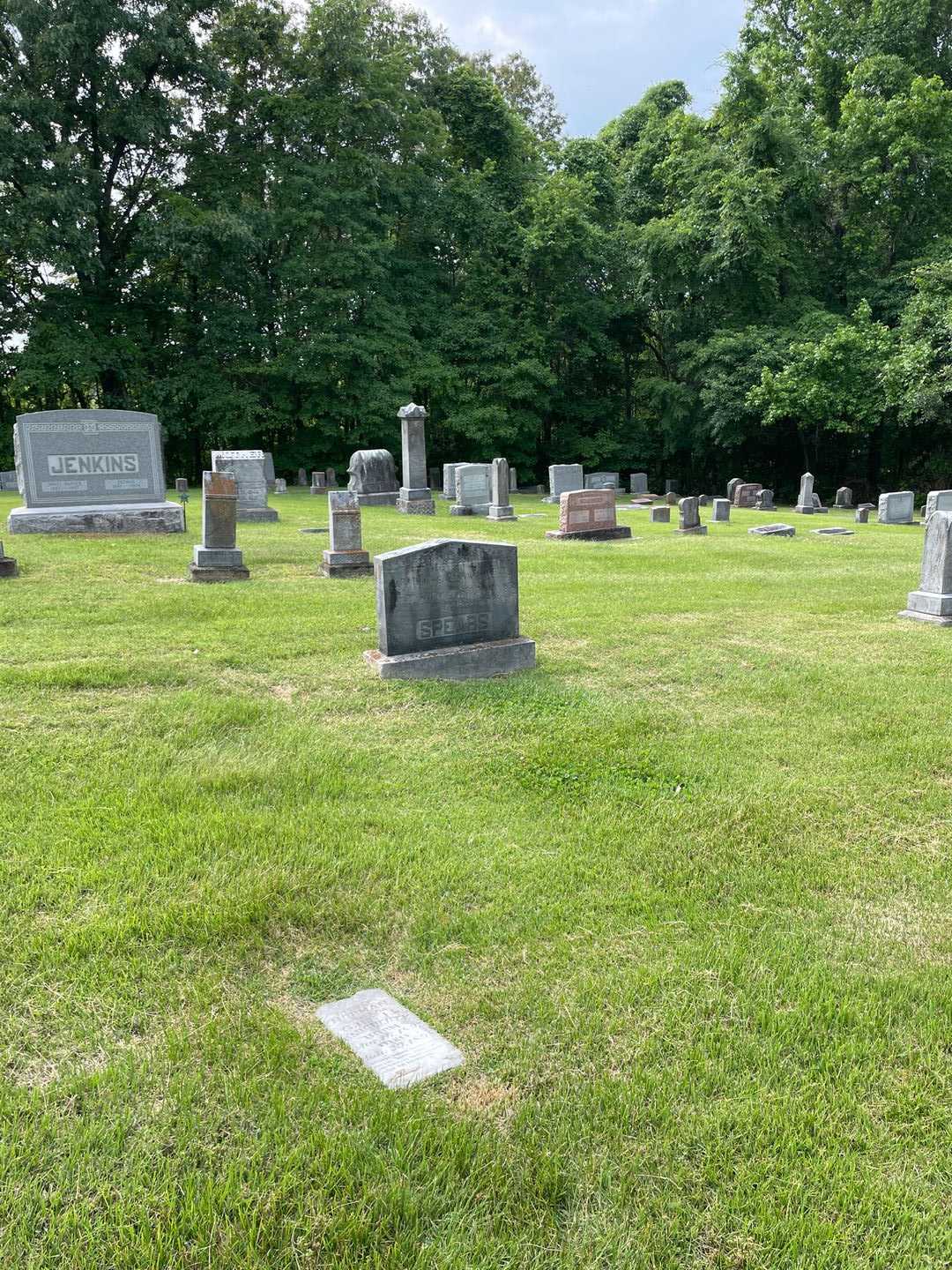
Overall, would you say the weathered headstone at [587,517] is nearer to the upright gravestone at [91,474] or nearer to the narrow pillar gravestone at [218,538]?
the upright gravestone at [91,474]

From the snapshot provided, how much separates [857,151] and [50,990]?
106 ft

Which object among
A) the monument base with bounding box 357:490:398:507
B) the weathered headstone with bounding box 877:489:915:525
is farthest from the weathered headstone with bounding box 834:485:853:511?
the monument base with bounding box 357:490:398:507

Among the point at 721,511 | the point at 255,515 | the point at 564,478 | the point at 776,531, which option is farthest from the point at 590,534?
the point at 564,478

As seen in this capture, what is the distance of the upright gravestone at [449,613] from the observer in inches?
215

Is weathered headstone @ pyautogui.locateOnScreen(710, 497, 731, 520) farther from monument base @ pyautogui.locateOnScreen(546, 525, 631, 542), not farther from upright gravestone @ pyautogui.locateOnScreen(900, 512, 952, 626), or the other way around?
upright gravestone @ pyautogui.locateOnScreen(900, 512, 952, 626)

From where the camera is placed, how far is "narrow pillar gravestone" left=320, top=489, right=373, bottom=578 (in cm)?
947

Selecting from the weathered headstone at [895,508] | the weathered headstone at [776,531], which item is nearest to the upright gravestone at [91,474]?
the weathered headstone at [776,531]

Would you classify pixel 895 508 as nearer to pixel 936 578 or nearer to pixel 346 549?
pixel 936 578

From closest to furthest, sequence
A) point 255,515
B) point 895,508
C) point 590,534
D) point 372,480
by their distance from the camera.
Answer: point 590,534, point 255,515, point 895,508, point 372,480

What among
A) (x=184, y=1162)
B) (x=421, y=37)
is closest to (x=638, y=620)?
(x=184, y=1162)

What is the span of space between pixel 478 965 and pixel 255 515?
1401 cm

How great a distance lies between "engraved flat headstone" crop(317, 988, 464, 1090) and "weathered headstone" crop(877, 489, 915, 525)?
67.1 feet

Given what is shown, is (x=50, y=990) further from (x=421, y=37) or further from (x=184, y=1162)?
(x=421, y=37)

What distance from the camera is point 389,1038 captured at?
2.21 meters
